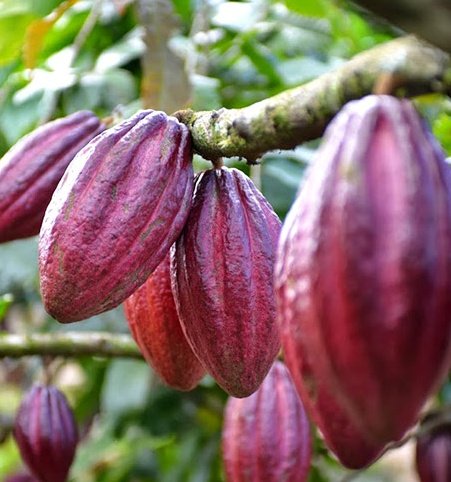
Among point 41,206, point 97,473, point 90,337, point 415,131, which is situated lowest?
point 97,473

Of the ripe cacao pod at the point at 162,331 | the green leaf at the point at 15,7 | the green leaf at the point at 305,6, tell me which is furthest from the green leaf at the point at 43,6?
the ripe cacao pod at the point at 162,331

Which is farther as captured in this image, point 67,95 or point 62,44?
point 62,44

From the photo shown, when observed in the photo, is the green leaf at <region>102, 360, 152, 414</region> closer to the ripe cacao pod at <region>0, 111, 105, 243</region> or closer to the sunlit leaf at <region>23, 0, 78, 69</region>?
the sunlit leaf at <region>23, 0, 78, 69</region>

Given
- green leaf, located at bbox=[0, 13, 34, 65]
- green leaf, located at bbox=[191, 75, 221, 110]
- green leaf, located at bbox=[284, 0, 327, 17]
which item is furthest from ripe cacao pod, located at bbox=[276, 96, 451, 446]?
green leaf, located at bbox=[284, 0, 327, 17]

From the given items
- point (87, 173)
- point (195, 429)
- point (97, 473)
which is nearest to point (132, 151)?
point (87, 173)

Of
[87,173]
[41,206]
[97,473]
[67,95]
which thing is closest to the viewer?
[87,173]

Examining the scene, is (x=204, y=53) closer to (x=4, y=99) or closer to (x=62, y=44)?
(x=62, y=44)

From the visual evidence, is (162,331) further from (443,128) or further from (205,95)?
(205,95)
